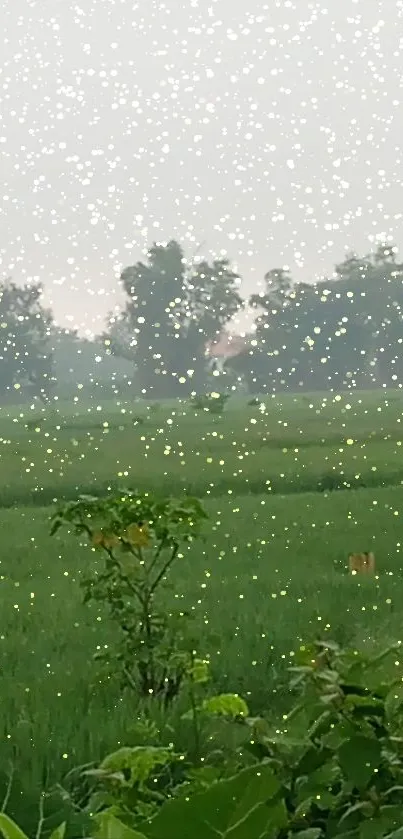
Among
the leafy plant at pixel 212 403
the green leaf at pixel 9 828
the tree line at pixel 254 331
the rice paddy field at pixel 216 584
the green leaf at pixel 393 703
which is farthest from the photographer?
the tree line at pixel 254 331

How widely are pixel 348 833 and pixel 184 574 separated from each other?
531 cm

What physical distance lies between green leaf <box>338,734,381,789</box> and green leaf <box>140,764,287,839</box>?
0.93 meters

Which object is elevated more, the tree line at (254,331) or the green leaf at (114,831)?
the tree line at (254,331)

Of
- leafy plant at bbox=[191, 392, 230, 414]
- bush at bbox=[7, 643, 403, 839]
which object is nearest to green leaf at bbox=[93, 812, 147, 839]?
bush at bbox=[7, 643, 403, 839]

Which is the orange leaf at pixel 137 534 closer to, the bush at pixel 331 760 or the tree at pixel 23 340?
the bush at pixel 331 760

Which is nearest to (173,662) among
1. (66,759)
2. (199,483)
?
(66,759)

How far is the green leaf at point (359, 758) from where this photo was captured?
57.2 inches

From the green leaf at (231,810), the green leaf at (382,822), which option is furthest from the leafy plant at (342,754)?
the green leaf at (231,810)

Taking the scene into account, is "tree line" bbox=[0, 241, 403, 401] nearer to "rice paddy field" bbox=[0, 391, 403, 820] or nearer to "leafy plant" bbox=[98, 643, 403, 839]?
"rice paddy field" bbox=[0, 391, 403, 820]

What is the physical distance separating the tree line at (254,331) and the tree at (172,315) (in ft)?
0.27

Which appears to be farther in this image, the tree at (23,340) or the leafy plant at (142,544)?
the tree at (23,340)

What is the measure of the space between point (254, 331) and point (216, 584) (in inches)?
2750

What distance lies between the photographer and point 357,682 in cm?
163

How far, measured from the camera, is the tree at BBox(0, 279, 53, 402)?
77375mm
